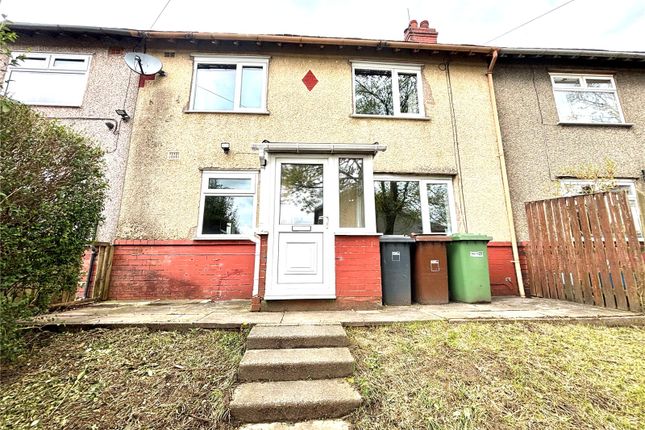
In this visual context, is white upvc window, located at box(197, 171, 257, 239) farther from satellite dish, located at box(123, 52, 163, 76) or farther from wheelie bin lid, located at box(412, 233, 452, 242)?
wheelie bin lid, located at box(412, 233, 452, 242)

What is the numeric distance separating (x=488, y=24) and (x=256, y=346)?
8.99m

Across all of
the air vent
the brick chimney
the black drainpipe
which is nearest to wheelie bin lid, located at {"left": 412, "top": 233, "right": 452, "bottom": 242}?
the air vent

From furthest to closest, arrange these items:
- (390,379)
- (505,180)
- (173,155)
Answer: (505,180), (173,155), (390,379)

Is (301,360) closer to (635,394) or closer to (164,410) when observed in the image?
(164,410)

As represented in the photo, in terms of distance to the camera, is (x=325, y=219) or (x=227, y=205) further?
(x=227, y=205)

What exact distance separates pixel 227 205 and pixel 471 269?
16.2 feet

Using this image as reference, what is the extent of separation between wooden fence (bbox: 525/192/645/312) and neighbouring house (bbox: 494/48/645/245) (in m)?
1.02

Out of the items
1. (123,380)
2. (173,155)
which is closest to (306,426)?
(123,380)

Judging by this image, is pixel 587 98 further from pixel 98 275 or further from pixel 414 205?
pixel 98 275

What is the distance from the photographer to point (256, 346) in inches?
104

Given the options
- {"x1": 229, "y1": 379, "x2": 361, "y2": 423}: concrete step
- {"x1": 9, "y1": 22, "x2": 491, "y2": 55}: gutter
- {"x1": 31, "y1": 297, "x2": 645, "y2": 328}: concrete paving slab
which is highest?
{"x1": 9, "y1": 22, "x2": 491, "y2": 55}: gutter

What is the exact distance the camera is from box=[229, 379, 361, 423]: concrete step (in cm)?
190

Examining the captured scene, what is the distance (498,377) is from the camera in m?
2.26

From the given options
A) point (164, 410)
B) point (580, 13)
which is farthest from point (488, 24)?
point (164, 410)
